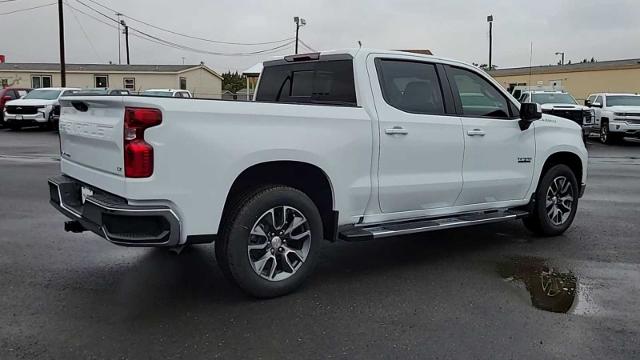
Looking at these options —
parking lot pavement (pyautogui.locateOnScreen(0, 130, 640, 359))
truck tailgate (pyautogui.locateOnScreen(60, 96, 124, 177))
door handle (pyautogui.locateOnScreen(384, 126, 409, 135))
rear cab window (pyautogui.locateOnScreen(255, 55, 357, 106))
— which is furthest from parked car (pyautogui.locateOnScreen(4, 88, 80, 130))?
door handle (pyautogui.locateOnScreen(384, 126, 409, 135))

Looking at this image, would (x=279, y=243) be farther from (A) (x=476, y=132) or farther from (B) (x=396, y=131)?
(A) (x=476, y=132)

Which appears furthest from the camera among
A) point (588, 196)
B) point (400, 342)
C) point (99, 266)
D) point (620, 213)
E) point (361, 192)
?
point (588, 196)

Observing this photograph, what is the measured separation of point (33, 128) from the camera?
1036 inches

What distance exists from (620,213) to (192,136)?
660cm

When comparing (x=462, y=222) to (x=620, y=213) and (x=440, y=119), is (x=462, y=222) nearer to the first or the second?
(x=440, y=119)

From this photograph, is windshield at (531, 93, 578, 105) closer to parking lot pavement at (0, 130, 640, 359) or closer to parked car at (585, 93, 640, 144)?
parked car at (585, 93, 640, 144)

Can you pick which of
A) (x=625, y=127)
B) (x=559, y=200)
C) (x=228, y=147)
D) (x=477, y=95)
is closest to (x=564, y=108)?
(x=625, y=127)

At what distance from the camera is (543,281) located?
17.3 ft

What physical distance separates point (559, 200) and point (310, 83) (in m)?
3.28

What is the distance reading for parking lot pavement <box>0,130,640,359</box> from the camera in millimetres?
3848

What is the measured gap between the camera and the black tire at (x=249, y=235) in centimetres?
443

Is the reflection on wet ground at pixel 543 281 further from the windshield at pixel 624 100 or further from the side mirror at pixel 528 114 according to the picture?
the windshield at pixel 624 100

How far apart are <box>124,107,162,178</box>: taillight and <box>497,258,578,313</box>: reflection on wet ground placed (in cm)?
309

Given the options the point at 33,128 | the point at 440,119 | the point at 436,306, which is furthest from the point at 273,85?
the point at 33,128
